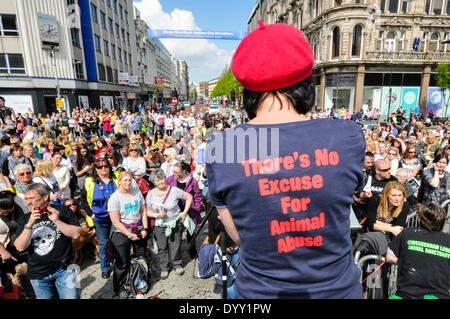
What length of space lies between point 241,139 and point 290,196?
0.83 ft

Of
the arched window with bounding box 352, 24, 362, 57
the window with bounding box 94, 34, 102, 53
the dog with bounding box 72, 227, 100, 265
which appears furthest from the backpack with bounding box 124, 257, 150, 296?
the window with bounding box 94, 34, 102, 53

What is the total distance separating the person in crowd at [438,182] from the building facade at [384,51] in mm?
24002

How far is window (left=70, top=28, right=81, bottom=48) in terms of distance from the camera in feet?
90.6

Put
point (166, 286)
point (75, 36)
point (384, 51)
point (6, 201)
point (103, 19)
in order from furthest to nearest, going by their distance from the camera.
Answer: point (103, 19) → point (75, 36) → point (384, 51) → point (166, 286) → point (6, 201)

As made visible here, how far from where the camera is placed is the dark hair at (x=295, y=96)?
3.20ft

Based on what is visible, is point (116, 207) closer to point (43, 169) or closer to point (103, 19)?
point (43, 169)

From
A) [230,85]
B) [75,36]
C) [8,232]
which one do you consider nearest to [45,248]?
[8,232]

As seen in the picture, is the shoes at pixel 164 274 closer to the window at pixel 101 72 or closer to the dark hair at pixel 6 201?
the dark hair at pixel 6 201

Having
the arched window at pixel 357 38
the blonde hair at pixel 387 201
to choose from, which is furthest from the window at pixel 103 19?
the blonde hair at pixel 387 201

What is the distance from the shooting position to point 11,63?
22906mm

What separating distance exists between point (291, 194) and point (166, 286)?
3961mm

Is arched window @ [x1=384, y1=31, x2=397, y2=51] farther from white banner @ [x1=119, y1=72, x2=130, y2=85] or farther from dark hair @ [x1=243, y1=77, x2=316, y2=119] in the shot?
white banner @ [x1=119, y1=72, x2=130, y2=85]

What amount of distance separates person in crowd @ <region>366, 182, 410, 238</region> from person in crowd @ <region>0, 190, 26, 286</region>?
495cm
